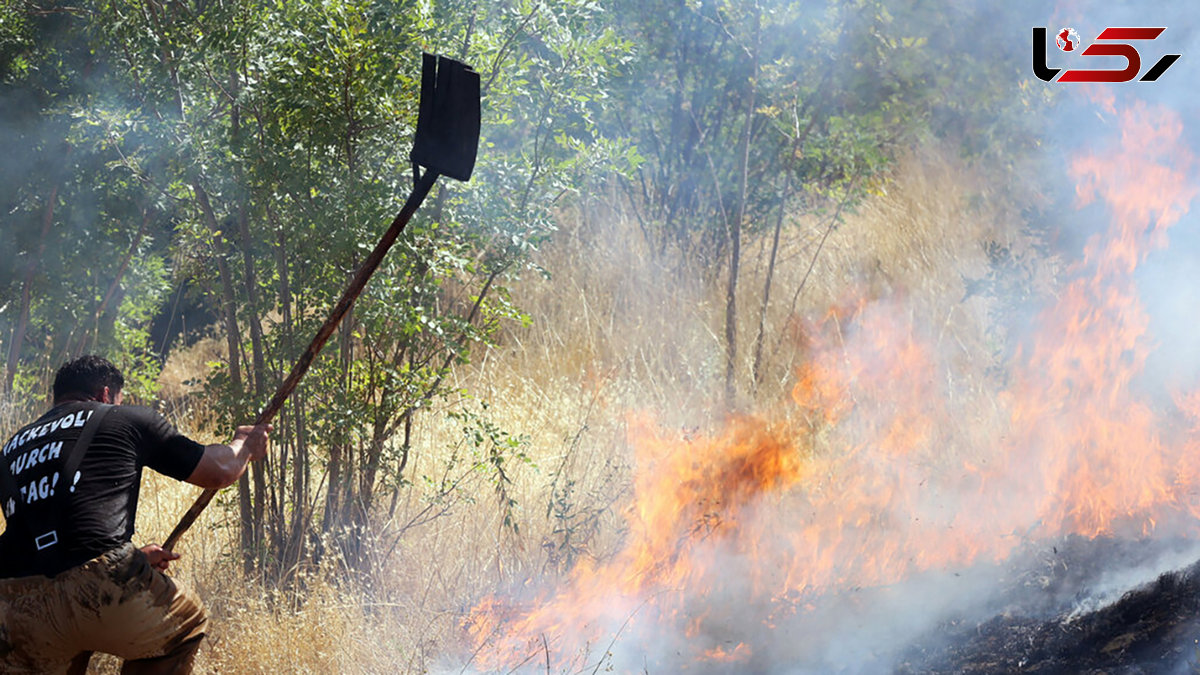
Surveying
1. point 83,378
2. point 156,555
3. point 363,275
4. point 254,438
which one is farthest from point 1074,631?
point 83,378

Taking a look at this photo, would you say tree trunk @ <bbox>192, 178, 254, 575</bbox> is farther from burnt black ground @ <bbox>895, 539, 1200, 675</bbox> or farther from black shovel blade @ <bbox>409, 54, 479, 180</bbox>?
burnt black ground @ <bbox>895, 539, 1200, 675</bbox>

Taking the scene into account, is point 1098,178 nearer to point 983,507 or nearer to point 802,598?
point 983,507

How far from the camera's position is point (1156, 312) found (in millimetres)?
6609

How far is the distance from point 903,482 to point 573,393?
2731 millimetres

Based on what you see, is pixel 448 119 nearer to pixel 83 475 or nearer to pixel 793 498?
pixel 83 475

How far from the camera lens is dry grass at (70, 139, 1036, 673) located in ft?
16.8

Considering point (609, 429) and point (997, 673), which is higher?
point (609, 429)

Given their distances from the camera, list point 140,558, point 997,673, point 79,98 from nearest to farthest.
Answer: point 140,558
point 997,673
point 79,98

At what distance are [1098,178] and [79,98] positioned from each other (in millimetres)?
6954

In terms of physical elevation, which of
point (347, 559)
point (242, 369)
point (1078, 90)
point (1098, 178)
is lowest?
point (347, 559)

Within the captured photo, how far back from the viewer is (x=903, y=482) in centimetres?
687

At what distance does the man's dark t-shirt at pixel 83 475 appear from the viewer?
3.67m

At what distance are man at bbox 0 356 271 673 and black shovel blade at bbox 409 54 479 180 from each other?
4.57 feet

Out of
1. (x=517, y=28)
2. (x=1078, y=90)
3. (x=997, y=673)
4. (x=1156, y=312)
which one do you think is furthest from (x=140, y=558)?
(x=1078, y=90)
